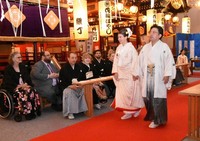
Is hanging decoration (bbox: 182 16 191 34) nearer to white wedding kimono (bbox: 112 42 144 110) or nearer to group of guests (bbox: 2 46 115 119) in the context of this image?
group of guests (bbox: 2 46 115 119)

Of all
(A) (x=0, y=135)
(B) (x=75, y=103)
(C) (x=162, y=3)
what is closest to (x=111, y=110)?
(B) (x=75, y=103)

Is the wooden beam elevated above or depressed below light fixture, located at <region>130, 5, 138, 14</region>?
below

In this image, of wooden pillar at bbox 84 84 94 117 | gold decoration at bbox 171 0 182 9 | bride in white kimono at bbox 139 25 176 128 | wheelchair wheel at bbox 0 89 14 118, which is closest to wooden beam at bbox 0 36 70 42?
wheelchair wheel at bbox 0 89 14 118

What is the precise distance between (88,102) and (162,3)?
29.5ft

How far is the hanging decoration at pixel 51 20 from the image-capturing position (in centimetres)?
658

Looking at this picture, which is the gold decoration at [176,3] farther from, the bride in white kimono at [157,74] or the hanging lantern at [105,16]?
the bride in white kimono at [157,74]

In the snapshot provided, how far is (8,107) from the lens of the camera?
4.49 meters

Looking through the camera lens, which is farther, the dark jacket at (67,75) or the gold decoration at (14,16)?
the gold decoration at (14,16)

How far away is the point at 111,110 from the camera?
5.04 metres

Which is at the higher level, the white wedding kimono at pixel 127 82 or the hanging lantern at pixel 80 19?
the hanging lantern at pixel 80 19

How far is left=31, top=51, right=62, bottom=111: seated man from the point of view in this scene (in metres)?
4.98

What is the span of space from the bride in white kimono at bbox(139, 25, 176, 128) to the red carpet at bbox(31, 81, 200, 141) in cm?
23

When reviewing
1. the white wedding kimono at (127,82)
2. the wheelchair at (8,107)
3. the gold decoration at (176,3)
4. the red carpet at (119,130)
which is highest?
the gold decoration at (176,3)

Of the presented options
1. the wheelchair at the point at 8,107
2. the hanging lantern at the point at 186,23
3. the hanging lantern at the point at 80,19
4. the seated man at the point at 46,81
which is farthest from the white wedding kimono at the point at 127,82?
the hanging lantern at the point at 186,23
